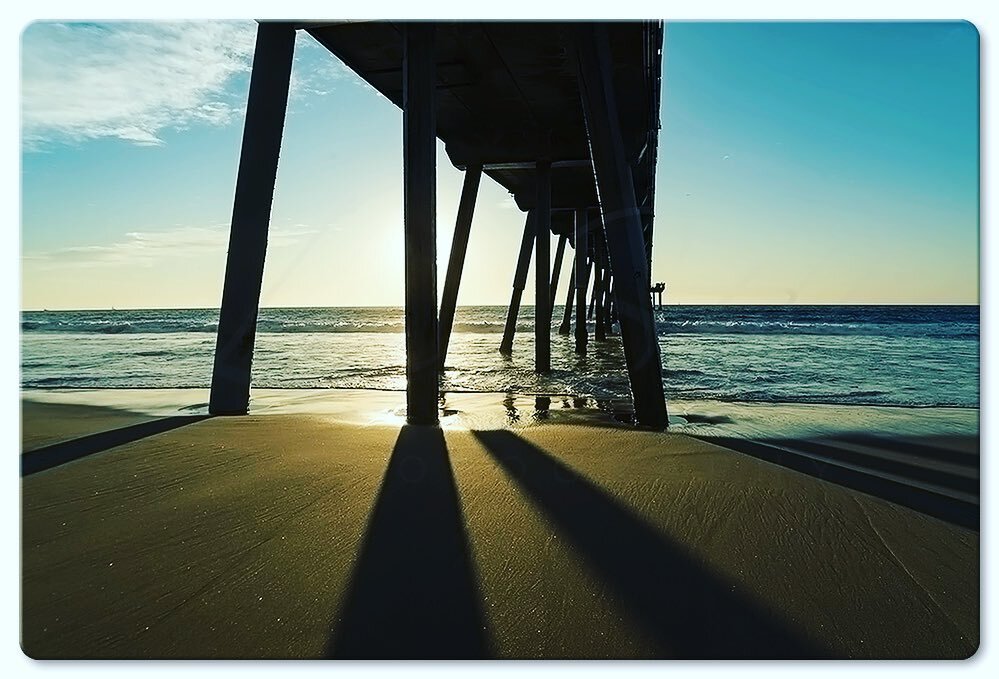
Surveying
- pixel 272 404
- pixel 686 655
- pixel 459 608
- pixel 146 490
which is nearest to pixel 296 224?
pixel 272 404

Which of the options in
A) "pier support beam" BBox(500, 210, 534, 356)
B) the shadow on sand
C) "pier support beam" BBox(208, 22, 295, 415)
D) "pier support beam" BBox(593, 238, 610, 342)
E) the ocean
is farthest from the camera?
"pier support beam" BBox(593, 238, 610, 342)

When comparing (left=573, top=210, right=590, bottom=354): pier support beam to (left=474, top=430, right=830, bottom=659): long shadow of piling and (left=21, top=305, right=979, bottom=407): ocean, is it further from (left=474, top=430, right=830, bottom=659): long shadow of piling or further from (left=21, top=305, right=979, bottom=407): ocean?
(left=474, top=430, right=830, bottom=659): long shadow of piling

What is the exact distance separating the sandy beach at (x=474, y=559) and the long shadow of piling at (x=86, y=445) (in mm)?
29

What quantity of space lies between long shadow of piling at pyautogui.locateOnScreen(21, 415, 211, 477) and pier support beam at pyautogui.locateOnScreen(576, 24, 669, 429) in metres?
3.54

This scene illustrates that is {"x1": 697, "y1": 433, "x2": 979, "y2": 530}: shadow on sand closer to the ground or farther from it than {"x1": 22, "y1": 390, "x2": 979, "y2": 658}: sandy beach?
farther from it

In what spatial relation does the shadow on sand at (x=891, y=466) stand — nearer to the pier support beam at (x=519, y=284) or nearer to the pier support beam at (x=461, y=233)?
the pier support beam at (x=461, y=233)

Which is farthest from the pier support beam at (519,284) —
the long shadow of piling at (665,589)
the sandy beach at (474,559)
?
the long shadow of piling at (665,589)

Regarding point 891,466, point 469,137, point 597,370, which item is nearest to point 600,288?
point 597,370

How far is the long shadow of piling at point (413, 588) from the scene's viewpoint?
1666mm

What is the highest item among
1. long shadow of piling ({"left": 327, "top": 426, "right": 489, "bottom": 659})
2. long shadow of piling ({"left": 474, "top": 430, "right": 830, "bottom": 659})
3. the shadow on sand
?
the shadow on sand

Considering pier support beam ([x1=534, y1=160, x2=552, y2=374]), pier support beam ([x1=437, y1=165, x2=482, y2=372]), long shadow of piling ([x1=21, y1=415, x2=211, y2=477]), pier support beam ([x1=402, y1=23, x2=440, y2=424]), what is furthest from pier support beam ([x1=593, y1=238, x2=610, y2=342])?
long shadow of piling ([x1=21, y1=415, x2=211, y2=477])

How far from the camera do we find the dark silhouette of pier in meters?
5.19

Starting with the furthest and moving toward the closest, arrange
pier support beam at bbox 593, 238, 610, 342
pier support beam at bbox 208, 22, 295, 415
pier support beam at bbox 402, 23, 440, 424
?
1. pier support beam at bbox 593, 238, 610, 342
2. pier support beam at bbox 208, 22, 295, 415
3. pier support beam at bbox 402, 23, 440, 424

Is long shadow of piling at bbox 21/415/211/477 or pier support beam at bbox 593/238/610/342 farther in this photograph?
pier support beam at bbox 593/238/610/342
